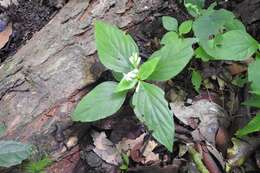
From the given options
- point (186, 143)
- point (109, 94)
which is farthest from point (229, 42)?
point (109, 94)

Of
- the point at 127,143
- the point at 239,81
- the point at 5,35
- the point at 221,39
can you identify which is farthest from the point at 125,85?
the point at 5,35

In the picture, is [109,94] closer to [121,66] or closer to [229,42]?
[121,66]

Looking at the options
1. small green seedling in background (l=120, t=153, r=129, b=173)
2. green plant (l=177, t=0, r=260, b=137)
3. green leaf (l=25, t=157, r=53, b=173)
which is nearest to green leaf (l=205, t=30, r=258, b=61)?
green plant (l=177, t=0, r=260, b=137)

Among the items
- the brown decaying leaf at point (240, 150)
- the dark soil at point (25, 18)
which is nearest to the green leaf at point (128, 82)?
the brown decaying leaf at point (240, 150)

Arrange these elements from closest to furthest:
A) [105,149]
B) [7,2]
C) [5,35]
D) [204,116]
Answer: [105,149]
[204,116]
[5,35]
[7,2]

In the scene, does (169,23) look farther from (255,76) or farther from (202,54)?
(255,76)

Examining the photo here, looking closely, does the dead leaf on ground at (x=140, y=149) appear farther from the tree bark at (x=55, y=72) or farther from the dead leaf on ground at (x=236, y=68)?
the dead leaf on ground at (x=236, y=68)
